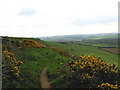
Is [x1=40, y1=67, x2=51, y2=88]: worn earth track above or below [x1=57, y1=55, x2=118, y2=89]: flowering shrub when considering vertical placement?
below

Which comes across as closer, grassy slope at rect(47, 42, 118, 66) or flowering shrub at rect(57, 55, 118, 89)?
flowering shrub at rect(57, 55, 118, 89)

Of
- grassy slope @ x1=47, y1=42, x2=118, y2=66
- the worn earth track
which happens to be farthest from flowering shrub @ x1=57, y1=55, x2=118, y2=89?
grassy slope @ x1=47, y1=42, x2=118, y2=66

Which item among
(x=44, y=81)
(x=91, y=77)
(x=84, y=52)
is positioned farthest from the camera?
(x=84, y=52)

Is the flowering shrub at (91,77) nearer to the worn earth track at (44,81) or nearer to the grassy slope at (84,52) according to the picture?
the worn earth track at (44,81)

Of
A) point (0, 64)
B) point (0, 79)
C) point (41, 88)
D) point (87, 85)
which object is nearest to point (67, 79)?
point (87, 85)

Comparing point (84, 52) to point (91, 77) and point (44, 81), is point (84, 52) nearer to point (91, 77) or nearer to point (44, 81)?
point (91, 77)

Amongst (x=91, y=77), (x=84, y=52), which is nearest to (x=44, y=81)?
(x=91, y=77)

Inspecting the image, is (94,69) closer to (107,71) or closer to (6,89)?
(107,71)

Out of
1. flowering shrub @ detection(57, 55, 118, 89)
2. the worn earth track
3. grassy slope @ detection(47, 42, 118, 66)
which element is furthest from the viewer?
grassy slope @ detection(47, 42, 118, 66)

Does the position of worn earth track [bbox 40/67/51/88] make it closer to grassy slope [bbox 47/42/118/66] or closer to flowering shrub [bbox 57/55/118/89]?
flowering shrub [bbox 57/55/118/89]

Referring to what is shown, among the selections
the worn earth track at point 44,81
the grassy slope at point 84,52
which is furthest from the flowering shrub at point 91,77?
the grassy slope at point 84,52

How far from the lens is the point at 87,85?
980 centimetres

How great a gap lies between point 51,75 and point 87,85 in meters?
4.94

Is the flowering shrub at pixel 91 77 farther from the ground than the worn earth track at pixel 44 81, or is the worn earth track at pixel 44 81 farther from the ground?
the flowering shrub at pixel 91 77
